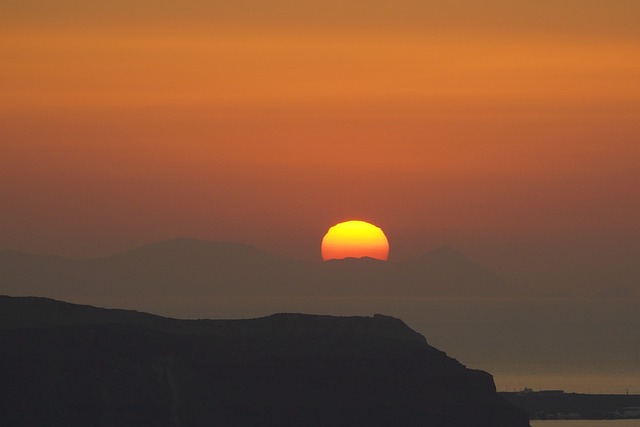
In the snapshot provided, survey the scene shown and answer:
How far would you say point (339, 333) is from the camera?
13575 centimetres

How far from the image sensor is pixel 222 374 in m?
123

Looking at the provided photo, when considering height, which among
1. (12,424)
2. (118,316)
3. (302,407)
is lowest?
(12,424)

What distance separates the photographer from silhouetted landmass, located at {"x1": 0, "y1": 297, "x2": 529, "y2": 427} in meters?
110

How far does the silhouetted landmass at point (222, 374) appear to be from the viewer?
110 metres

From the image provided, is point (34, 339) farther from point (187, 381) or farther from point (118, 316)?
point (118, 316)

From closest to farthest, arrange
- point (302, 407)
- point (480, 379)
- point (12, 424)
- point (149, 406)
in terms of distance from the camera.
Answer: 1. point (12, 424)
2. point (149, 406)
3. point (302, 407)
4. point (480, 379)

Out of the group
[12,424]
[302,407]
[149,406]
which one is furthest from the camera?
[302,407]

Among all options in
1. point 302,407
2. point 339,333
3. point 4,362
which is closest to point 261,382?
point 302,407

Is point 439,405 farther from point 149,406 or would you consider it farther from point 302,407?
point 149,406

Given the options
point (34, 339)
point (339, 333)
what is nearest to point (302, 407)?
point (339, 333)

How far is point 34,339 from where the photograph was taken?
114 metres

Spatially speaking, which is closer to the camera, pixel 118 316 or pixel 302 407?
pixel 302 407

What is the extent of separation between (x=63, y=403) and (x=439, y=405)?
31208 millimetres

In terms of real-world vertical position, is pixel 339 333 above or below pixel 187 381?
above
